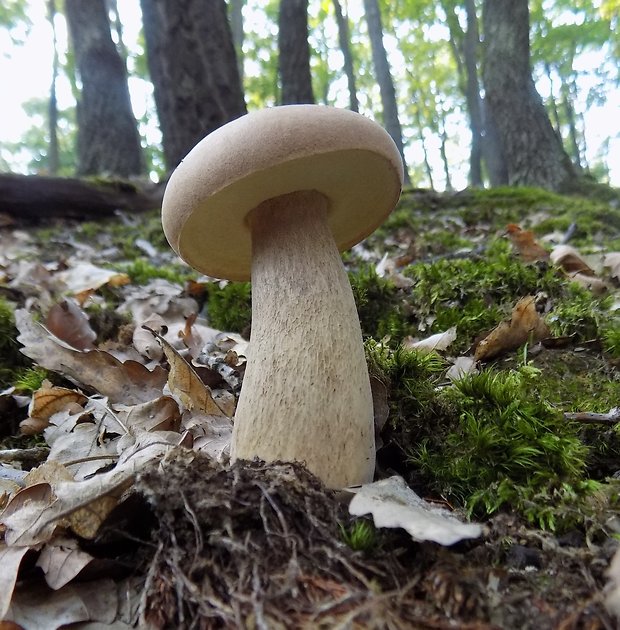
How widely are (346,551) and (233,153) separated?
46.7 inches

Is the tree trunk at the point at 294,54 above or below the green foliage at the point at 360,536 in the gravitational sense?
above

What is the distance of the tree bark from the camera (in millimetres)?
5137

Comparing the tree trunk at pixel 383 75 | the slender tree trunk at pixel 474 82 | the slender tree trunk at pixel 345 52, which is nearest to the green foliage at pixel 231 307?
the tree trunk at pixel 383 75

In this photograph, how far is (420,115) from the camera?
30.0 meters

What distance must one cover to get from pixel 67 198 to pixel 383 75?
1086 cm

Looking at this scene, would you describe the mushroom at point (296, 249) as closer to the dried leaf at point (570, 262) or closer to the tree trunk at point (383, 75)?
the dried leaf at point (570, 262)

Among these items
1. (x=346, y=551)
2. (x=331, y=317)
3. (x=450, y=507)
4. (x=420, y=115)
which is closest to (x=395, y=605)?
(x=346, y=551)

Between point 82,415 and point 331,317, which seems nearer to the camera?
point 331,317

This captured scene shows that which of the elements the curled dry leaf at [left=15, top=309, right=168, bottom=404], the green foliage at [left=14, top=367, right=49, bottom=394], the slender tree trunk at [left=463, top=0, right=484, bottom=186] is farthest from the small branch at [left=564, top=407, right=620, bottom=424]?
the slender tree trunk at [left=463, top=0, right=484, bottom=186]

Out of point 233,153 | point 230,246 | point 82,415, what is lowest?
point 82,415

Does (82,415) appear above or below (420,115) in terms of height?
below

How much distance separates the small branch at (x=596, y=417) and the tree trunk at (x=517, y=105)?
5622mm

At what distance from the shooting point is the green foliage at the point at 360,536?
4.21 feet

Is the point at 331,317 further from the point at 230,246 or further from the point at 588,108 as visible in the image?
the point at 588,108
